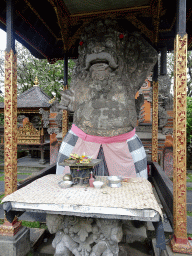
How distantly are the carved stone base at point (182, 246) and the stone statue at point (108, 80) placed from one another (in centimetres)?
123

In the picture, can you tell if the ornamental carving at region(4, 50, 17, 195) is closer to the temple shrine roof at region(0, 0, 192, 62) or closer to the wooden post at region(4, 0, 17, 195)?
the wooden post at region(4, 0, 17, 195)

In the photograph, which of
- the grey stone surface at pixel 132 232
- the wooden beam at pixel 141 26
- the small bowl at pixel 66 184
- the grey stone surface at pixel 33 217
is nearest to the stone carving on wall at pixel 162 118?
the wooden beam at pixel 141 26

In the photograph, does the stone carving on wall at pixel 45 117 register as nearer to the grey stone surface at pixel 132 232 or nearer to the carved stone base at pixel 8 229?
the carved stone base at pixel 8 229

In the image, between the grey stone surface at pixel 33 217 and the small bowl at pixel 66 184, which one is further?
the grey stone surface at pixel 33 217

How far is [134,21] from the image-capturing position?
385 cm

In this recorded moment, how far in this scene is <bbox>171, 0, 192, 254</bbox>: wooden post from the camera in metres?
2.20

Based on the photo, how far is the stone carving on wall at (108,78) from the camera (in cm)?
324

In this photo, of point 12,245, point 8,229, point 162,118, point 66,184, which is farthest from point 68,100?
point 162,118

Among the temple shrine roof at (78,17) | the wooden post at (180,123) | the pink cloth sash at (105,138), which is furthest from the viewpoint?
the temple shrine roof at (78,17)

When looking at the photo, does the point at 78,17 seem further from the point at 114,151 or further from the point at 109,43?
the point at 114,151

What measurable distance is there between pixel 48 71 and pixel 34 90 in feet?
11.5

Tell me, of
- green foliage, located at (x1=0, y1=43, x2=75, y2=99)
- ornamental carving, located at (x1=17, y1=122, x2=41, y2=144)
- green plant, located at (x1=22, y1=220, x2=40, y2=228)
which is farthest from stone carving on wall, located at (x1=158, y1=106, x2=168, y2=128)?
green foliage, located at (x1=0, y1=43, x2=75, y2=99)

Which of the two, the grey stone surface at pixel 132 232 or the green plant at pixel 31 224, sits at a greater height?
the grey stone surface at pixel 132 232

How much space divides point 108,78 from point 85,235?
2.31 metres
